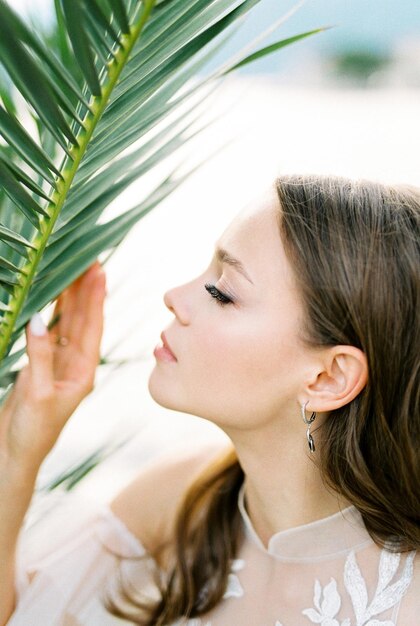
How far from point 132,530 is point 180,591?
0.50 feet

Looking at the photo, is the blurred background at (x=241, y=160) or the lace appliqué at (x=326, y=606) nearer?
the lace appliqué at (x=326, y=606)

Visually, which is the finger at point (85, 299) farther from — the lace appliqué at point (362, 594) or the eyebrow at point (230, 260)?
the lace appliqué at point (362, 594)

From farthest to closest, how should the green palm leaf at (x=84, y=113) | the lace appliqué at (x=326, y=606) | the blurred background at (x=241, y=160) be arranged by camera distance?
the blurred background at (x=241, y=160) → the lace appliqué at (x=326, y=606) → the green palm leaf at (x=84, y=113)

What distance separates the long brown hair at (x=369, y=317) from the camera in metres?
1.15

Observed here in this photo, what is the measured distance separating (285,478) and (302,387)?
0.59ft

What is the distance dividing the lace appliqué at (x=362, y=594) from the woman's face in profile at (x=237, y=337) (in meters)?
0.30

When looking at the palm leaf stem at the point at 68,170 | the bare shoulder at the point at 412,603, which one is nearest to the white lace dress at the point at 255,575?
the bare shoulder at the point at 412,603

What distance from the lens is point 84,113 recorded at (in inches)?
33.4

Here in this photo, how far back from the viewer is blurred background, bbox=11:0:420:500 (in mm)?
1402

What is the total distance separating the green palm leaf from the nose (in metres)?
0.25

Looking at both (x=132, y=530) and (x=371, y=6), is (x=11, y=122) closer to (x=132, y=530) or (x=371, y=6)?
(x=132, y=530)

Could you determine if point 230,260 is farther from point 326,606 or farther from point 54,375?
point 326,606

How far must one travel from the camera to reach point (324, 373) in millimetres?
1197

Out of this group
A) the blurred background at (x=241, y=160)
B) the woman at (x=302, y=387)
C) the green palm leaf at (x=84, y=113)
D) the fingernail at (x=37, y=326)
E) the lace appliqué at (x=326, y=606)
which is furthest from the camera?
the blurred background at (x=241, y=160)
